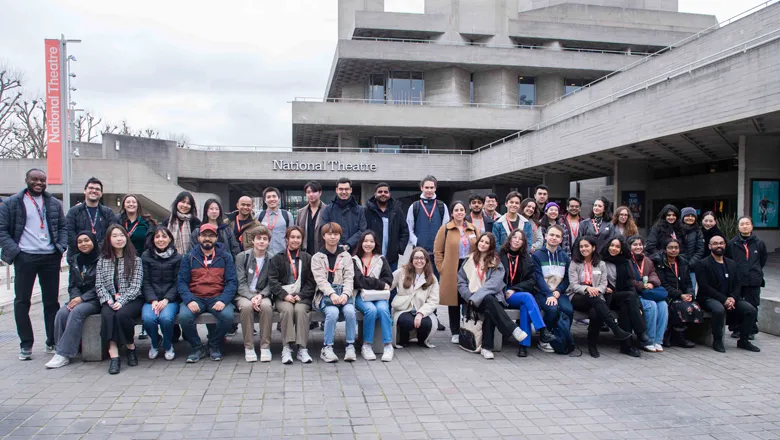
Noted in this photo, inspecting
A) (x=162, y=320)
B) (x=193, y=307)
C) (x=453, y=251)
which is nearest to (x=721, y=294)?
(x=453, y=251)

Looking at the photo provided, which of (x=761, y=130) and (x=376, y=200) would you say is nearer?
(x=376, y=200)

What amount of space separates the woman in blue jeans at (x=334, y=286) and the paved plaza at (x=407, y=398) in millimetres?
305

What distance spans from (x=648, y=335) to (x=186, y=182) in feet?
106

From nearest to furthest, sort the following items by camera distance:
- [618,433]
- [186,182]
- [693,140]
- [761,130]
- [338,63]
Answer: [618,433] < [761,130] < [693,140] < [186,182] < [338,63]

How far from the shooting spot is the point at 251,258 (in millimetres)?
6234

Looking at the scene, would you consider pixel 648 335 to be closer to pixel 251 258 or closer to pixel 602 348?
pixel 602 348

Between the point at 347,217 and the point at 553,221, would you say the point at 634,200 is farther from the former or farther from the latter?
the point at 347,217

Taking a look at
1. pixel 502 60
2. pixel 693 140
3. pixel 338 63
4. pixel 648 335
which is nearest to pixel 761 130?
pixel 693 140

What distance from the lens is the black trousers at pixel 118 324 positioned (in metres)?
5.54

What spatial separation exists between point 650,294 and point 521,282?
172 centimetres

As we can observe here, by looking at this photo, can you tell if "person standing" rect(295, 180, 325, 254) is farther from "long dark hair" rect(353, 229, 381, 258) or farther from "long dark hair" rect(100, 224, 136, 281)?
"long dark hair" rect(100, 224, 136, 281)

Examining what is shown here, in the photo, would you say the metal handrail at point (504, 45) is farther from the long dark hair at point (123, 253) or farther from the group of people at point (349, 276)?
the long dark hair at point (123, 253)

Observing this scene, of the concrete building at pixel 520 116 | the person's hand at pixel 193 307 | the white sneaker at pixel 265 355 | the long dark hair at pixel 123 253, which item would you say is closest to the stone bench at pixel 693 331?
→ the white sneaker at pixel 265 355

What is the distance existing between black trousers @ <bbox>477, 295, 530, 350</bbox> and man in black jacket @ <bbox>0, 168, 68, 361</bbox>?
17.1 ft
